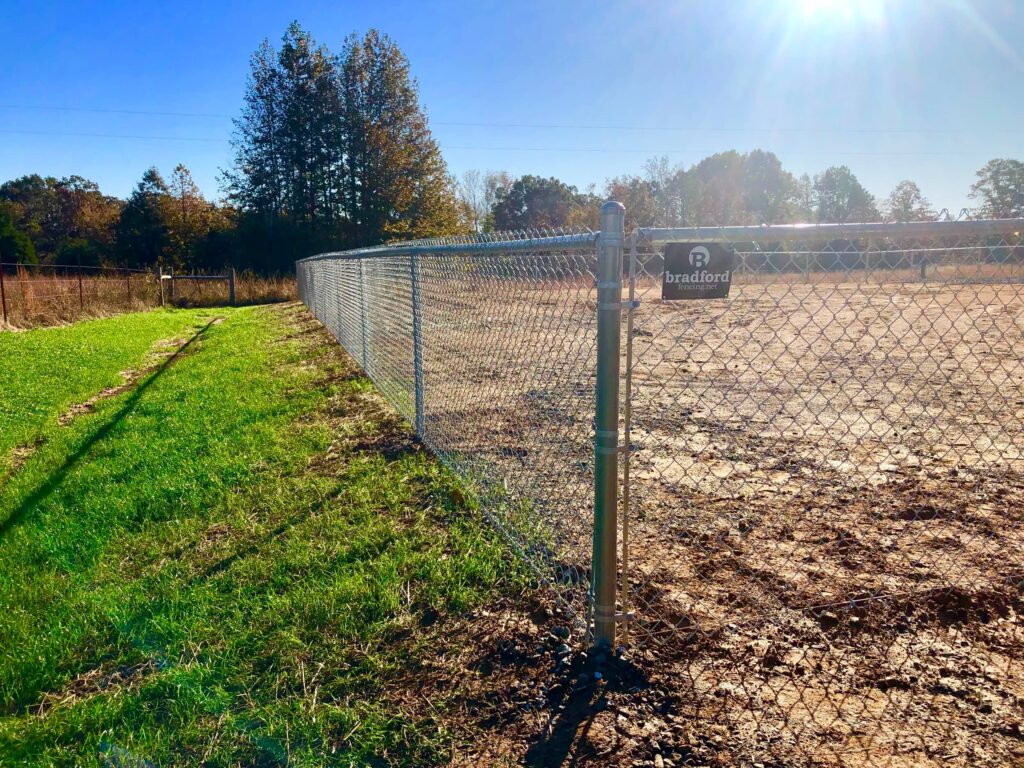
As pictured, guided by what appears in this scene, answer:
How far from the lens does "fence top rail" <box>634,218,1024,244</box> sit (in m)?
2.11

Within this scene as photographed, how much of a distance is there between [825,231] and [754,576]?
1.51m

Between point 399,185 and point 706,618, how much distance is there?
34.4 m

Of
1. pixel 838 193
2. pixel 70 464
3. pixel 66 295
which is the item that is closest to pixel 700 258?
pixel 70 464

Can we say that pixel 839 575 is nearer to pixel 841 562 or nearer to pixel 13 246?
pixel 841 562

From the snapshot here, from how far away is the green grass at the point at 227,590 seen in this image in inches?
85.4

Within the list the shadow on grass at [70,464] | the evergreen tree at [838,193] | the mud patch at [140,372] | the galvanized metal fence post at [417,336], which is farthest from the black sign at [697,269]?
the evergreen tree at [838,193]

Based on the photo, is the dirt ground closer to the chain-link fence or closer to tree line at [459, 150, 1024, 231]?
the chain-link fence

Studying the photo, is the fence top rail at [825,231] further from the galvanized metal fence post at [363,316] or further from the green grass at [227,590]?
the galvanized metal fence post at [363,316]

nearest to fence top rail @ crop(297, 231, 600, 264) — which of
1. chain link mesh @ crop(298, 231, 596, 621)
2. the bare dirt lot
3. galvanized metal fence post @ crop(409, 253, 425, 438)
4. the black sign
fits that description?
chain link mesh @ crop(298, 231, 596, 621)

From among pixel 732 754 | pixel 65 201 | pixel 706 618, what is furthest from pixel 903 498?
pixel 65 201

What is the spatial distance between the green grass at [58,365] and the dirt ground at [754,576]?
3850 mm

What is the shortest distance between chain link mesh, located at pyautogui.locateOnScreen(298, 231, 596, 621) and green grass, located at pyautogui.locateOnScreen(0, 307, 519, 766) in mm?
241

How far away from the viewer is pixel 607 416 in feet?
7.28

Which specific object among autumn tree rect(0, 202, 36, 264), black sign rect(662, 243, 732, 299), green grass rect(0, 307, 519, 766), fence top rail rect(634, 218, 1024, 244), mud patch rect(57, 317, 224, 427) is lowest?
green grass rect(0, 307, 519, 766)
